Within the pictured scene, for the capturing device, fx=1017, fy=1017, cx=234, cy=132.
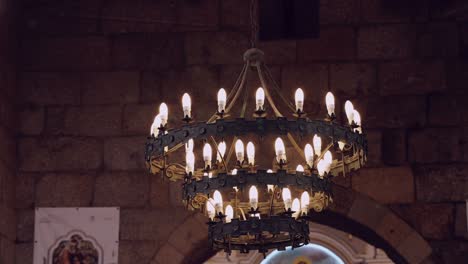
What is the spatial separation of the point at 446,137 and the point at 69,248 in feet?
10.7

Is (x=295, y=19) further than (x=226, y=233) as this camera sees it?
Yes

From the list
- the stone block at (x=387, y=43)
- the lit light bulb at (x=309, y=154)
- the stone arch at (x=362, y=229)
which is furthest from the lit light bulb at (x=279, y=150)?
the stone block at (x=387, y=43)

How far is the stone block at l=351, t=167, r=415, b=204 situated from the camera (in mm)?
8305

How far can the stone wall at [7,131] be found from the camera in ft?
27.1

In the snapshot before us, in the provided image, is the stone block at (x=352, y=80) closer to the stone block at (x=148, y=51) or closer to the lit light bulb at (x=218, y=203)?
the stone block at (x=148, y=51)

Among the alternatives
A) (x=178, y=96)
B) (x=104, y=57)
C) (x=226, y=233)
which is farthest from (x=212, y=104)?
(x=226, y=233)

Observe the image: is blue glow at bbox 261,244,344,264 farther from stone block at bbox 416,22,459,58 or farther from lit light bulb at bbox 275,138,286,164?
lit light bulb at bbox 275,138,286,164

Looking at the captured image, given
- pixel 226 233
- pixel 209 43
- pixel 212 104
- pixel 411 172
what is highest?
pixel 209 43

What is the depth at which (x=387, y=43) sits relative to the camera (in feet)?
28.2

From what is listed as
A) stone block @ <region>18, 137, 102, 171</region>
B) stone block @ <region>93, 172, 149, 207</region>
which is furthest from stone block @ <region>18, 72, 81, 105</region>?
stone block @ <region>93, 172, 149, 207</region>

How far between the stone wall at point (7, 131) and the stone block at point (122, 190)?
0.71 m

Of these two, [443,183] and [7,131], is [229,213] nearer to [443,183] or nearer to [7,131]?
[443,183]

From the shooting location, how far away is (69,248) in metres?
8.42

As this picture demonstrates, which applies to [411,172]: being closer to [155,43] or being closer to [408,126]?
[408,126]
